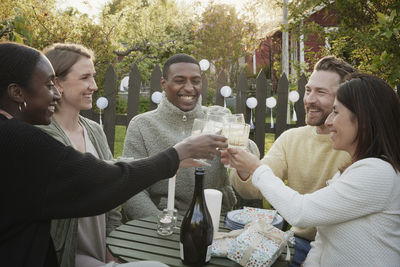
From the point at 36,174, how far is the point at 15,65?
50cm

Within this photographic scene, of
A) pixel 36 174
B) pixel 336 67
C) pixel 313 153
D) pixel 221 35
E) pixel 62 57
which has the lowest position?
pixel 313 153

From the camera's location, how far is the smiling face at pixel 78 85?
9.48 ft

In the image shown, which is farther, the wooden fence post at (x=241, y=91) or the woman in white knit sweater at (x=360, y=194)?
the wooden fence post at (x=241, y=91)

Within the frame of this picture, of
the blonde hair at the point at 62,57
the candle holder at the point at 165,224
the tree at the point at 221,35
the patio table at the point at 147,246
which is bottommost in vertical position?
the patio table at the point at 147,246

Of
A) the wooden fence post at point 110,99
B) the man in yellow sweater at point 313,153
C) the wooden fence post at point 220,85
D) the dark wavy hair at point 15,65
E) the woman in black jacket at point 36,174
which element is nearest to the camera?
the woman in black jacket at point 36,174

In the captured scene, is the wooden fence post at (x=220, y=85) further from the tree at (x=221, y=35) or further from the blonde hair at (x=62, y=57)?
the tree at (x=221, y=35)

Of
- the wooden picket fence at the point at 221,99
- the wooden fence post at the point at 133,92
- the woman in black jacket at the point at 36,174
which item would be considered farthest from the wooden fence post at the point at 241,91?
the woman in black jacket at the point at 36,174

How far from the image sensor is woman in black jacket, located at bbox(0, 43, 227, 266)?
1414 millimetres

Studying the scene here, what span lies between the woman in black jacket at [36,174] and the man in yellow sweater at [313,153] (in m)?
1.37

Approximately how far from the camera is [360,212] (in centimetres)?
178

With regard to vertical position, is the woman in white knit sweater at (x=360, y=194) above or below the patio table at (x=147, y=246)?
above

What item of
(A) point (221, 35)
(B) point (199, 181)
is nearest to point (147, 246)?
(B) point (199, 181)

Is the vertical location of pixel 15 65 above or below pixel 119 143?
above

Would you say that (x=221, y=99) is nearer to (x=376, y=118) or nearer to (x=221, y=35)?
(x=376, y=118)
